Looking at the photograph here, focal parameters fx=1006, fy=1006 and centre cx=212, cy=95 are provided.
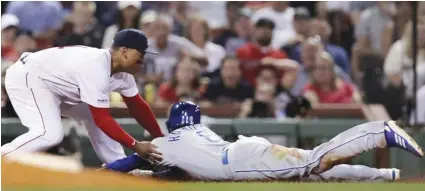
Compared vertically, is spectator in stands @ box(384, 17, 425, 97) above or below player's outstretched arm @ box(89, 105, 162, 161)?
above

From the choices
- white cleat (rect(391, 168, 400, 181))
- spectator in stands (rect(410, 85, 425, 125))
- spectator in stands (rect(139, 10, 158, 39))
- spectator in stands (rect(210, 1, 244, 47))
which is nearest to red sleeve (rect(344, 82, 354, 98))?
spectator in stands (rect(410, 85, 425, 125))

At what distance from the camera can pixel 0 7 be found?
7180 millimetres

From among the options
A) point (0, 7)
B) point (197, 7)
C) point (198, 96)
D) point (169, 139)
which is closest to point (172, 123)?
point (169, 139)

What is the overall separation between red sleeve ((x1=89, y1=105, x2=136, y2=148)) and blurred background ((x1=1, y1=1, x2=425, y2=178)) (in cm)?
113

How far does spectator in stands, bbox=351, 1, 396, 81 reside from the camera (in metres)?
7.82

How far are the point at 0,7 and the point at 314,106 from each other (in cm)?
235

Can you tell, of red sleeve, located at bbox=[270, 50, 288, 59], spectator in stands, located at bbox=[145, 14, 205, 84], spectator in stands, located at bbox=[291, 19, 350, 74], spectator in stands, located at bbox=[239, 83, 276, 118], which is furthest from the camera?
spectator in stands, located at bbox=[291, 19, 350, 74]

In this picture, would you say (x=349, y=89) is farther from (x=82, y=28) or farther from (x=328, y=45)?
(x=82, y=28)

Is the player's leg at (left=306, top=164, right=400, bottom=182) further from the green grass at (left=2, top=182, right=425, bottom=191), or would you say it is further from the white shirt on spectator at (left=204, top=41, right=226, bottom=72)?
the white shirt on spectator at (left=204, top=41, right=226, bottom=72)

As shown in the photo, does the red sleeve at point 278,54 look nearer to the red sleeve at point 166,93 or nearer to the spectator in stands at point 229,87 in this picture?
the spectator in stands at point 229,87

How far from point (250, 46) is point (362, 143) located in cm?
274

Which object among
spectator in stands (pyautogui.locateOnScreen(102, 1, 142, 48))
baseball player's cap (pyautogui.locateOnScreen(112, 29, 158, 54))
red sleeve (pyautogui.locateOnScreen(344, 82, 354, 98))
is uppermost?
spectator in stands (pyautogui.locateOnScreen(102, 1, 142, 48))

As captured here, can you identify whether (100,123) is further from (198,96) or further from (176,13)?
(176,13)

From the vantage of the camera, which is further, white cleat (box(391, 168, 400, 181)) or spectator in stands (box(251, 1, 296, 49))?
spectator in stands (box(251, 1, 296, 49))
